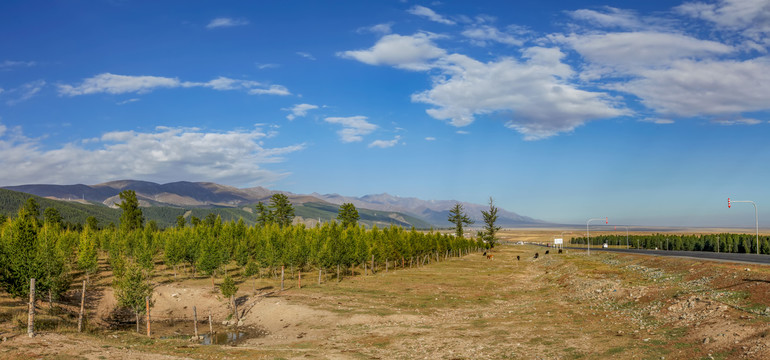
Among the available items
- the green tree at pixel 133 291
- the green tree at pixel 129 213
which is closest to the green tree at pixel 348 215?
the green tree at pixel 129 213

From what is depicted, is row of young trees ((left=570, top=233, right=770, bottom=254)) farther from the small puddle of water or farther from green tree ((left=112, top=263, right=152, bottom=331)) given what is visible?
green tree ((left=112, top=263, right=152, bottom=331))

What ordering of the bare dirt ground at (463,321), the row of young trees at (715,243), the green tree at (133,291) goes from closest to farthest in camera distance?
the bare dirt ground at (463,321), the green tree at (133,291), the row of young trees at (715,243)

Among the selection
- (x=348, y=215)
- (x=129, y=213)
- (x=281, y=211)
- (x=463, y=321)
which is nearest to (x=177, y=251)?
(x=129, y=213)

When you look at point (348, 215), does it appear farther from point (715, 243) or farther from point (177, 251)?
point (715, 243)

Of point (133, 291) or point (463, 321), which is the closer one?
point (463, 321)

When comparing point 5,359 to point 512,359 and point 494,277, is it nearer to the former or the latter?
point 512,359

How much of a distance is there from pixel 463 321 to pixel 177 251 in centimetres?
6364

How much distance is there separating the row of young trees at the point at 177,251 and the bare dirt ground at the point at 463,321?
4502mm

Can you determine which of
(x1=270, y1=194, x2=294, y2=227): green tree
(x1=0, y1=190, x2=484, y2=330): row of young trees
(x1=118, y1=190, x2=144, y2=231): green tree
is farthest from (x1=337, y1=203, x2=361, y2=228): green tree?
(x1=118, y1=190, x2=144, y2=231): green tree

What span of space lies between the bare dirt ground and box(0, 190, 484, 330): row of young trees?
4502 millimetres

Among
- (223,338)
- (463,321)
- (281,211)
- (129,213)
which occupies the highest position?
(281,211)

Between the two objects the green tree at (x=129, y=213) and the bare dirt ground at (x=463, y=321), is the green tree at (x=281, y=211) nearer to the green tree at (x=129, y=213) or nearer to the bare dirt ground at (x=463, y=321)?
the green tree at (x=129, y=213)

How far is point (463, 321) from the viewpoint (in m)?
39.3

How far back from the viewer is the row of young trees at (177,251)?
49.5 metres
